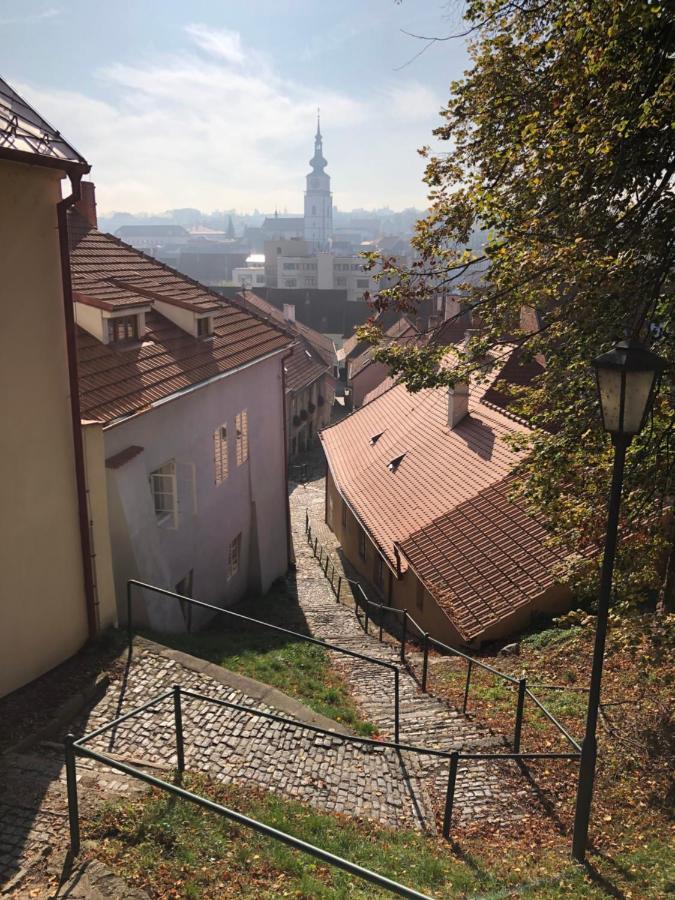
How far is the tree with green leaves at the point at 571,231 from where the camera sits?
6.84 m

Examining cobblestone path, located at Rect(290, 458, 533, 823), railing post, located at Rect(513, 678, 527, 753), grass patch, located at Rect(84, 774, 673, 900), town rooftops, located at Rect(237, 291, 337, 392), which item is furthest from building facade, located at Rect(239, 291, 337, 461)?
grass patch, located at Rect(84, 774, 673, 900)

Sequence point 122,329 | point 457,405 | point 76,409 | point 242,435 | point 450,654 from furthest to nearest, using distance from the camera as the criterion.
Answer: point 457,405, point 242,435, point 450,654, point 122,329, point 76,409

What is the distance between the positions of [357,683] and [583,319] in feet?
20.3

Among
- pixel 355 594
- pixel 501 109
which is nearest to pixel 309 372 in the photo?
pixel 355 594

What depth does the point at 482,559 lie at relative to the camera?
1448cm

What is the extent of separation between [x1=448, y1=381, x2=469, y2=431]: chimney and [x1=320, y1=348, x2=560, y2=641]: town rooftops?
197 mm

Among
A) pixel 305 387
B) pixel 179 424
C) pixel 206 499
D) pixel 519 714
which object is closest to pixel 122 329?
pixel 179 424

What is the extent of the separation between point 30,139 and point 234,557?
11.1 meters

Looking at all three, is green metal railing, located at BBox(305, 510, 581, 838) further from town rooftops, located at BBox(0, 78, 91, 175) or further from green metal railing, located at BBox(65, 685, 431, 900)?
town rooftops, located at BBox(0, 78, 91, 175)

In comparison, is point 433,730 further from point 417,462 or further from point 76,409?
point 417,462

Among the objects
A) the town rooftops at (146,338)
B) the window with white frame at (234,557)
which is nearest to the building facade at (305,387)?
the town rooftops at (146,338)

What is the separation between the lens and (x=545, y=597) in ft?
41.7

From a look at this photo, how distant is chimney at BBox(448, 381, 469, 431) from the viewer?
20.2 metres

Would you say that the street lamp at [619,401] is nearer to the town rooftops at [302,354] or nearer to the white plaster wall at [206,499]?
the white plaster wall at [206,499]
